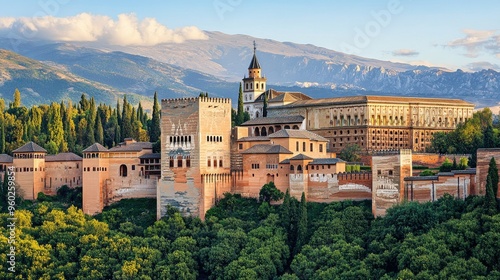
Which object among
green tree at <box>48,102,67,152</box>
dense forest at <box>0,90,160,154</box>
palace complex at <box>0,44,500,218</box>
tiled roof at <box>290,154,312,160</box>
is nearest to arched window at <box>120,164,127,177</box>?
palace complex at <box>0,44,500,218</box>

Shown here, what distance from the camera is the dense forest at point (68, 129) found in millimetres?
73812

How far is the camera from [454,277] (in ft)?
139

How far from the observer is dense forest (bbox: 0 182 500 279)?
4491cm

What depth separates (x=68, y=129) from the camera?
7738 centimetres

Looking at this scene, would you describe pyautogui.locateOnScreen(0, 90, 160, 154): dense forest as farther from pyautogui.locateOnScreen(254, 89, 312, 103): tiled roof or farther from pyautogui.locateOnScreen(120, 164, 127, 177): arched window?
pyautogui.locateOnScreen(254, 89, 312, 103): tiled roof

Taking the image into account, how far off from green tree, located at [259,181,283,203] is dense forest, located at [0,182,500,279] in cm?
13

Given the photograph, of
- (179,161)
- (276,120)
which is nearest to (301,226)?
(179,161)

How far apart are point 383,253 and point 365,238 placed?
326 centimetres

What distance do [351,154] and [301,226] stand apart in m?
15.5

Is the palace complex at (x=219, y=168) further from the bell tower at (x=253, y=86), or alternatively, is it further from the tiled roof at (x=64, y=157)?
the bell tower at (x=253, y=86)

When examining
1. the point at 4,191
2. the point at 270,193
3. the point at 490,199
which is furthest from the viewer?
the point at 4,191

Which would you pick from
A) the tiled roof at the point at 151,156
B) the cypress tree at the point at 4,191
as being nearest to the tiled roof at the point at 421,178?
the tiled roof at the point at 151,156

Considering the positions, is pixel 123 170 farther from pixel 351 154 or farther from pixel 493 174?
pixel 493 174

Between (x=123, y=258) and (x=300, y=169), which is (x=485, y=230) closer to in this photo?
(x=300, y=169)
